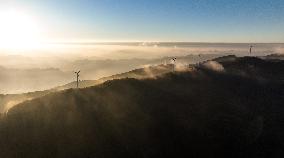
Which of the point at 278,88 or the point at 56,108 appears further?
the point at 278,88

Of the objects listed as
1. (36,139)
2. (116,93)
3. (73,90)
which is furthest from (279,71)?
(36,139)

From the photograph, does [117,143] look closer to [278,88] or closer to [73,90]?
[73,90]

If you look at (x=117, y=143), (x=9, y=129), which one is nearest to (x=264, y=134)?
(x=117, y=143)

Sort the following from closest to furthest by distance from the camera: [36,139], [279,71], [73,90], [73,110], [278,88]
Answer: [36,139], [73,110], [73,90], [278,88], [279,71]

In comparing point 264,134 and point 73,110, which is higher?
point 73,110

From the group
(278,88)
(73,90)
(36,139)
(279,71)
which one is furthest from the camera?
(279,71)

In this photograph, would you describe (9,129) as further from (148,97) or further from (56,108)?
(148,97)
